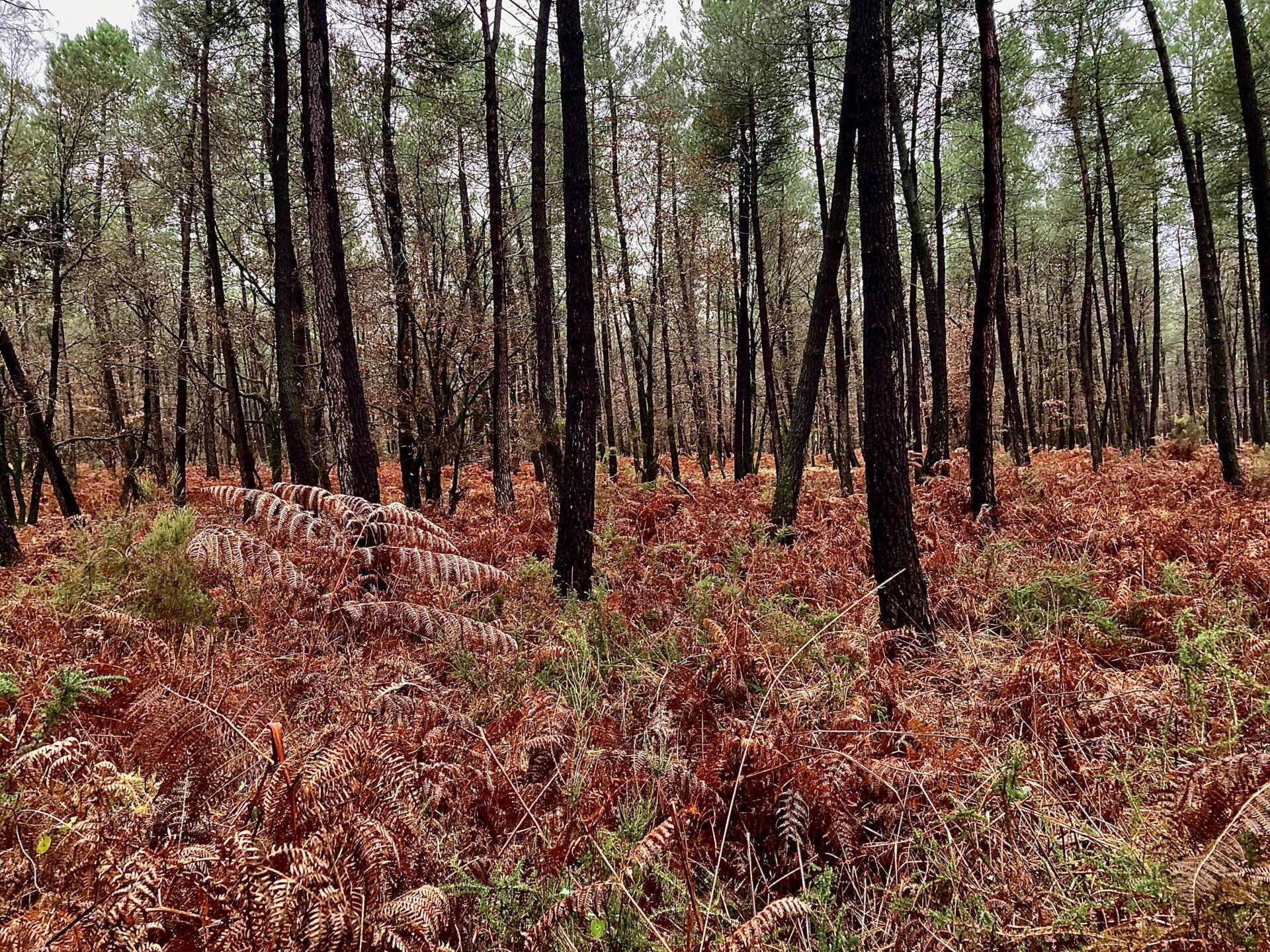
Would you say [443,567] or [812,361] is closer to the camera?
[443,567]

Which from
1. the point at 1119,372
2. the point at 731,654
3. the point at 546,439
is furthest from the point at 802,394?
the point at 1119,372

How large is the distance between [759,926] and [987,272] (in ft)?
27.4

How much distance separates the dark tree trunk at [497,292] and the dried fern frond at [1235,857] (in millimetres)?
10032

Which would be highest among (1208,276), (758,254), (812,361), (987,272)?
(758,254)

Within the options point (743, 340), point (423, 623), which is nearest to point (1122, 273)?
point (743, 340)

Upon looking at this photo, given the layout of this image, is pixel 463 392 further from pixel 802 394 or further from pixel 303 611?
pixel 303 611

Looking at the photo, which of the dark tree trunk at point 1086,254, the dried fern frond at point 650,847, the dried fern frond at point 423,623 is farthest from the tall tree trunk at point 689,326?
the dried fern frond at point 650,847

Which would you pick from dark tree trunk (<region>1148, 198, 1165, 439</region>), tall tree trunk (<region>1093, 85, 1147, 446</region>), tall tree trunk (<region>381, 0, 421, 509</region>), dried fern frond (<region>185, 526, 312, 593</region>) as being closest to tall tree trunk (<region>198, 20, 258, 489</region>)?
tall tree trunk (<region>381, 0, 421, 509</region>)

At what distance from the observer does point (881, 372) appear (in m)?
4.57

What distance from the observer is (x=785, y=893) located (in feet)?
7.86

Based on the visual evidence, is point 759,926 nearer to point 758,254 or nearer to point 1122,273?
point 758,254

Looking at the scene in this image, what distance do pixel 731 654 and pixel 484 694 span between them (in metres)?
1.62

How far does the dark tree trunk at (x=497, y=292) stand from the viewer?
10.8 metres

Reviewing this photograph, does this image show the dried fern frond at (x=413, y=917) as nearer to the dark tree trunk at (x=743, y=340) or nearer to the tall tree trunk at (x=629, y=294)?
the tall tree trunk at (x=629, y=294)
